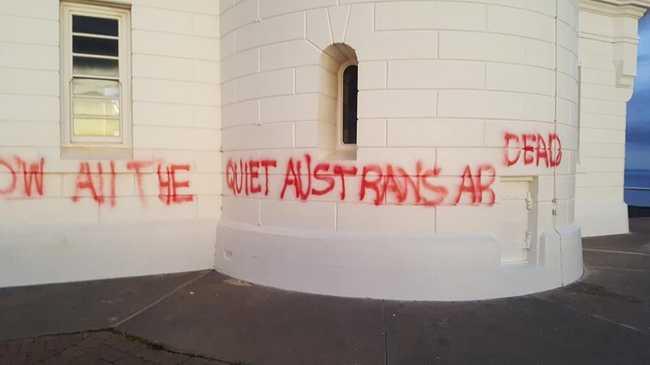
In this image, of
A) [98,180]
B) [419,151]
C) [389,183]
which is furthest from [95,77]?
[419,151]

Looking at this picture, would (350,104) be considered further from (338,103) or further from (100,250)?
(100,250)

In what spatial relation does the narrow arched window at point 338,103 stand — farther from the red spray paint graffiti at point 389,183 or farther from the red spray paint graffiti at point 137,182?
the red spray paint graffiti at point 137,182

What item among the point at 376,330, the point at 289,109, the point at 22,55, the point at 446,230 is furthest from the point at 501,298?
the point at 22,55

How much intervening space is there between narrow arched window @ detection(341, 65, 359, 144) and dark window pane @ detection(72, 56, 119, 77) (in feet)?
11.1

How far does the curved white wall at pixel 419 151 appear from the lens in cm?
556

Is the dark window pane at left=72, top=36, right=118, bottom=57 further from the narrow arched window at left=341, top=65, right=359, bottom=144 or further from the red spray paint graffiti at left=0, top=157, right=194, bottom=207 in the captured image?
the narrow arched window at left=341, top=65, right=359, bottom=144

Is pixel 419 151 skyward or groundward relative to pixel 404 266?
skyward

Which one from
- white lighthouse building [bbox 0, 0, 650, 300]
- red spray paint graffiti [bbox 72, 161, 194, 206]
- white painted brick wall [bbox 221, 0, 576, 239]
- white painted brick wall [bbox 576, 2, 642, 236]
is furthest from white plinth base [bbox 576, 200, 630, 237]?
red spray paint graffiti [bbox 72, 161, 194, 206]

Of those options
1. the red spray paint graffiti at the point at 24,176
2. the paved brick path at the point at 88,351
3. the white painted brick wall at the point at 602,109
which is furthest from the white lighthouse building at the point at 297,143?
the white painted brick wall at the point at 602,109

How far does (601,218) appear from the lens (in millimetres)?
10570

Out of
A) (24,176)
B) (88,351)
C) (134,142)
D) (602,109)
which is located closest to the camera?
(88,351)

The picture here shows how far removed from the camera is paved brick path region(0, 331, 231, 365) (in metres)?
3.96

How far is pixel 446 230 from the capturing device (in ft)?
18.5

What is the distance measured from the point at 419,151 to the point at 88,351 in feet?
13.1
